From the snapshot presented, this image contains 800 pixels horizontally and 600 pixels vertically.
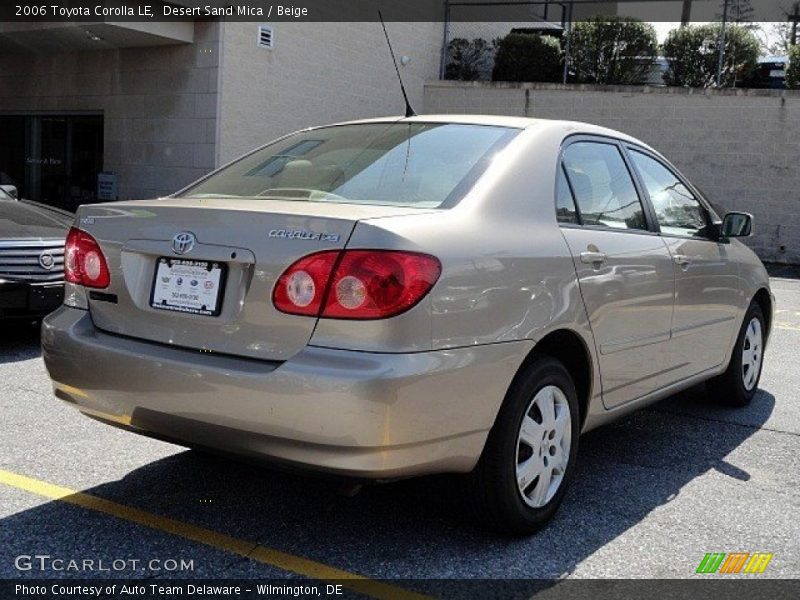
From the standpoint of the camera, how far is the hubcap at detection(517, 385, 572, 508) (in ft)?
10.8

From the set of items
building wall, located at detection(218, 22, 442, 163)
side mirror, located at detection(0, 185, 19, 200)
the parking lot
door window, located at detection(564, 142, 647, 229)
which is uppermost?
building wall, located at detection(218, 22, 442, 163)

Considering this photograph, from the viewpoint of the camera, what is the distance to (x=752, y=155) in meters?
17.0

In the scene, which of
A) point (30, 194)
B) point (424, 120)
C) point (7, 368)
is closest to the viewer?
point (424, 120)

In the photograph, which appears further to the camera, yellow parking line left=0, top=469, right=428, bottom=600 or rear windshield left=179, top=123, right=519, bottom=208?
rear windshield left=179, top=123, right=519, bottom=208

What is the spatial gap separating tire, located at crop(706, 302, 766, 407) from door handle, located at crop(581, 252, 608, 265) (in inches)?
82.1

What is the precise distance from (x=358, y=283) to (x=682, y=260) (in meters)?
2.26

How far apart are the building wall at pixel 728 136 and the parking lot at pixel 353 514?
1341 cm

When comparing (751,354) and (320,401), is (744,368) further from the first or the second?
(320,401)

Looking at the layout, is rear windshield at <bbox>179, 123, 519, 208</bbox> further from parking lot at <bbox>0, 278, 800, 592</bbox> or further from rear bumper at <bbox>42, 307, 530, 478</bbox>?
parking lot at <bbox>0, 278, 800, 592</bbox>

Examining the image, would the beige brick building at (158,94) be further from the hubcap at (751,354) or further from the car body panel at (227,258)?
the car body panel at (227,258)

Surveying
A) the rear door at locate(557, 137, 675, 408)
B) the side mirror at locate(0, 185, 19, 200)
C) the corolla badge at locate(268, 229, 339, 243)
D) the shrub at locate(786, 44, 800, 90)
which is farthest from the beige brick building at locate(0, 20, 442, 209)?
the corolla badge at locate(268, 229, 339, 243)

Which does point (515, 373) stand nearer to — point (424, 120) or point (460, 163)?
point (460, 163)

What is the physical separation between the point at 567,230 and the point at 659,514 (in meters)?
1.24

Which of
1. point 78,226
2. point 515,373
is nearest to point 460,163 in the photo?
point 515,373
